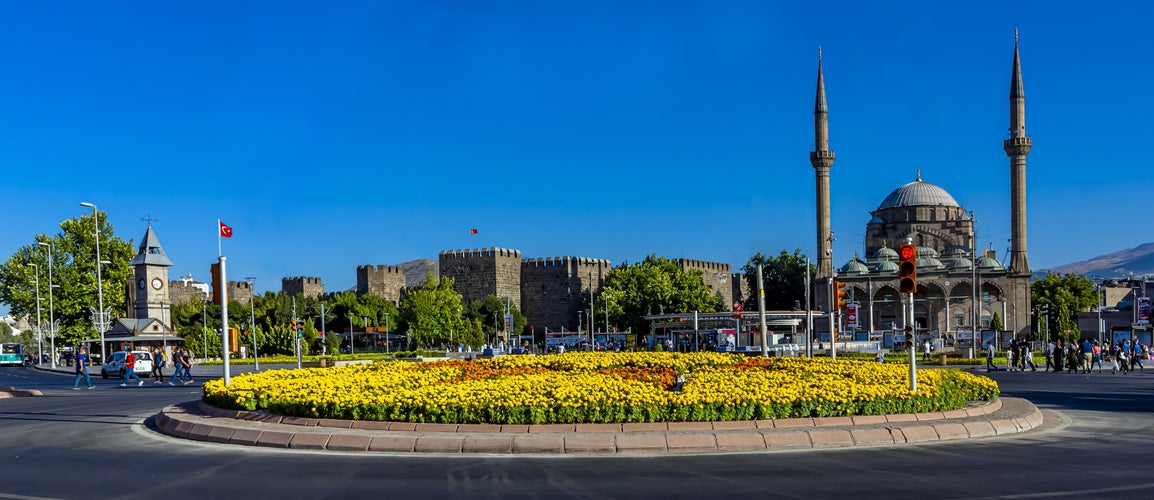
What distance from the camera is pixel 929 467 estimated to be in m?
10.7

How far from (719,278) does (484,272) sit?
2605cm

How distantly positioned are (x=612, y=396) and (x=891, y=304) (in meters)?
72.3

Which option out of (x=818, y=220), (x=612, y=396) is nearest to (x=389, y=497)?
(x=612, y=396)

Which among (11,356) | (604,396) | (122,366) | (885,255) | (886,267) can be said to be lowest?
(11,356)

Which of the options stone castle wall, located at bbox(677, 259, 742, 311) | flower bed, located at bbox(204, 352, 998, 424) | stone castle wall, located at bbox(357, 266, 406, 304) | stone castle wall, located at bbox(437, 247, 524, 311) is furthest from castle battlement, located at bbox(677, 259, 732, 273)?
flower bed, located at bbox(204, 352, 998, 424)

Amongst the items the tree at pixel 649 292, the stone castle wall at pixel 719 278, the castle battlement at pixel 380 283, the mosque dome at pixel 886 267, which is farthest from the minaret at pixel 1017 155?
the castle battlement at pixel 380 283

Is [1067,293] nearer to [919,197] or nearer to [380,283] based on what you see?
[919,197]

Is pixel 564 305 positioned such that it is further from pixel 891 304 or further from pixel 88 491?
pixel 88 491

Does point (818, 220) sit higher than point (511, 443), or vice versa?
point (818, 220)

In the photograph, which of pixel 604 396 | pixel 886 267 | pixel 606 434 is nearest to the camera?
pixel 606 434

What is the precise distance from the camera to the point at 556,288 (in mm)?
95188

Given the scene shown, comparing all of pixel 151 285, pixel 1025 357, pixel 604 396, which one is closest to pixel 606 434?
pixel 604 396

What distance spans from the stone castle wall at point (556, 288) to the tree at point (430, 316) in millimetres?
12195

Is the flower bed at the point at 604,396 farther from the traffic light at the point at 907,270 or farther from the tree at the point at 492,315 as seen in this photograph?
the tree at the point at 492,315
